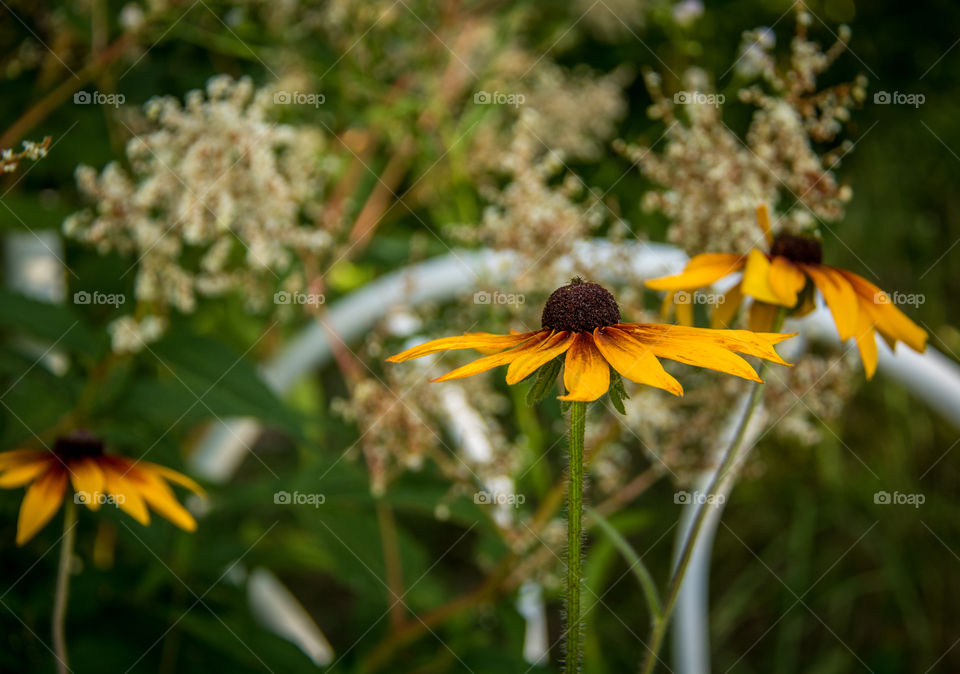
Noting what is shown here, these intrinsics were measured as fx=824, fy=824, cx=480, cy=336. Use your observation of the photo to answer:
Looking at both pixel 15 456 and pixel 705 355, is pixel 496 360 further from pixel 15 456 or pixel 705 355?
pixel 15 456

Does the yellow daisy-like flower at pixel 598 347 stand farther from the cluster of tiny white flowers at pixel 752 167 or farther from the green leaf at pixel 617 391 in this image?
the cluster of tiny white flowers at pixel 752 167

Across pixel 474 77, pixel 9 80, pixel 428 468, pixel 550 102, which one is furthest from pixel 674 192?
pixel 9 80

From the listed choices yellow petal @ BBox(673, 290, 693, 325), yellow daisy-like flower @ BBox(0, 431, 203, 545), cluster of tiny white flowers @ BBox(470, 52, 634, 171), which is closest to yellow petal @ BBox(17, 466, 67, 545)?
yellow daisy-like flower @ BBox(0, 431, 203, 545)

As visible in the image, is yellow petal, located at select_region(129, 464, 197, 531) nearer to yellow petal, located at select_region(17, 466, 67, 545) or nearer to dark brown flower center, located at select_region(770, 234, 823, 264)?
yellow petal, located at select_region(17, 466, 67, 545)

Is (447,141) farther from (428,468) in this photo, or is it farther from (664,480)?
(664,480)

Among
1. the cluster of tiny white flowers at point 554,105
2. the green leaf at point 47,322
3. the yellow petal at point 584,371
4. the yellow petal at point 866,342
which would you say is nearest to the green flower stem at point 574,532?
the yellow petal at point 584,371

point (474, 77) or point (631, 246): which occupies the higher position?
point (474, 77)
